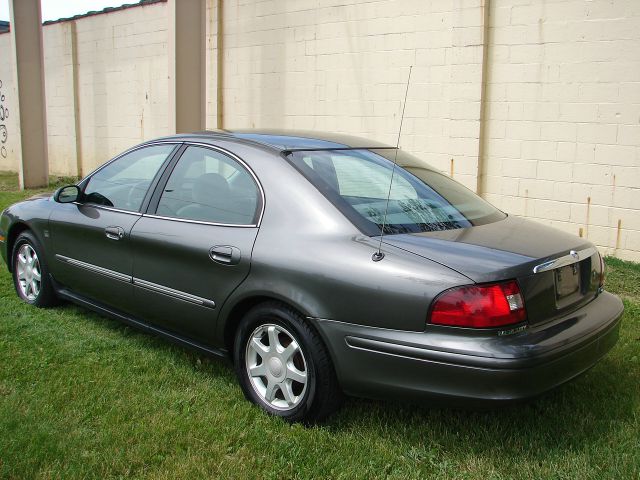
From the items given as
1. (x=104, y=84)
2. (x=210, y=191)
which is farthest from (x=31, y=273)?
(x=104, y=84)

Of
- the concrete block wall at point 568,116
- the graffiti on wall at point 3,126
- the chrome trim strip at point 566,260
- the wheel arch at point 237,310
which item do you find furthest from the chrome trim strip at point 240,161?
the graffiti on wall at point 3,126

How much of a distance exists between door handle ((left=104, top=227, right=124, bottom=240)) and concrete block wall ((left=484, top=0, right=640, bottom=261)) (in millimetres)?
4551

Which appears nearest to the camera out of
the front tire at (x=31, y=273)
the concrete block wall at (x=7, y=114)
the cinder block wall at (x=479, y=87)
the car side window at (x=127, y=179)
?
the car side window at (x=127, y=179)

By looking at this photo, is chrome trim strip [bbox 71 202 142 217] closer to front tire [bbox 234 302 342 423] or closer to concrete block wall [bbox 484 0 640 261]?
front tire [bbox 234 302 342 423]

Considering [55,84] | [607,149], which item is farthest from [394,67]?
[55,84]

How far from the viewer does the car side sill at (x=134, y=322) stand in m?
3.71

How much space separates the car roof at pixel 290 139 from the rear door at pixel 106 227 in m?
0.34

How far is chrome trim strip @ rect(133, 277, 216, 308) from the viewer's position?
361 centimetres

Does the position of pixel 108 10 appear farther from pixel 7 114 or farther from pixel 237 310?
pixel 237 310

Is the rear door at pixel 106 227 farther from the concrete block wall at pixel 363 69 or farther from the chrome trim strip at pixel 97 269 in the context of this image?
the concrete block wall at pixel 363 69

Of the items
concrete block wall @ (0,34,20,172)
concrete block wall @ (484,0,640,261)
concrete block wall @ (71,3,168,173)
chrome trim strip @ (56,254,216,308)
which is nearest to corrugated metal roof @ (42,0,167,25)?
concrete block wall @ (71,3,168,173)

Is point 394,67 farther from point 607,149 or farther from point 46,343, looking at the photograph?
point 46,343

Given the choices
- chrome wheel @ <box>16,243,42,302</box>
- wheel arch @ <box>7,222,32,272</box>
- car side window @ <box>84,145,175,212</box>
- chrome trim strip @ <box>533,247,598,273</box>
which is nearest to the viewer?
chrome trim strip @ <box>533,247,598,273</box>

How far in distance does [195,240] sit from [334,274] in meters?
0.99
